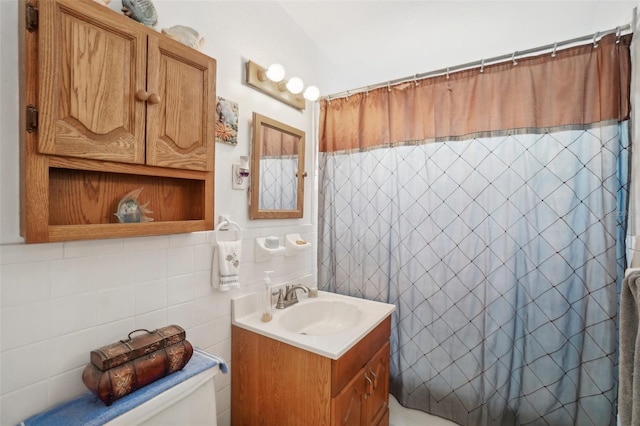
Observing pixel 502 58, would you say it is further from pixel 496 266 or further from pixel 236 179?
pixel 236 179

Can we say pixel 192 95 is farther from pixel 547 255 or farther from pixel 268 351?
pixel 547 255

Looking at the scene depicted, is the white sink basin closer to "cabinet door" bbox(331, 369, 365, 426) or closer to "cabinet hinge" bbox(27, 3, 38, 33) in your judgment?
"cabinet door" bbox(331, 369, 365, 426)

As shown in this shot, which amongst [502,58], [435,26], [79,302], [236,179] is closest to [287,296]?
[236,179]

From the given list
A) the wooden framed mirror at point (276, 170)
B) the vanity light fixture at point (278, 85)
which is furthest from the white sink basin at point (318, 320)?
the vanity light fixture at point (278, 85)

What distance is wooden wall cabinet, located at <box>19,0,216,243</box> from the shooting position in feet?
2.30

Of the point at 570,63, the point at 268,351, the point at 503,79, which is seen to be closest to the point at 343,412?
the point at 268,351

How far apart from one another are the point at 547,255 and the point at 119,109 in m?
1.88

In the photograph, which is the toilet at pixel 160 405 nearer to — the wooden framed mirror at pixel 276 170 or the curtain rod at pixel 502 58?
the wooden framed mirror at pixel 276 170

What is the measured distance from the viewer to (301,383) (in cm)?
118

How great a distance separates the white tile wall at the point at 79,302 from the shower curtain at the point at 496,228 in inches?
41.3

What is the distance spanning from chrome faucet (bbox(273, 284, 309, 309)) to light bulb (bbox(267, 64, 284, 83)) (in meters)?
1.13

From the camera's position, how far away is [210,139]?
1086 mm

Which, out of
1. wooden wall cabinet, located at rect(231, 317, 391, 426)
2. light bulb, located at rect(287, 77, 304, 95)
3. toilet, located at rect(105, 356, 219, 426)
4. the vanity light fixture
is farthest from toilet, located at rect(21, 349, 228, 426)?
light bulb, located at rect(287, 77, 304, 95)

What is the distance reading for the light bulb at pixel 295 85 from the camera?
5.32ft
